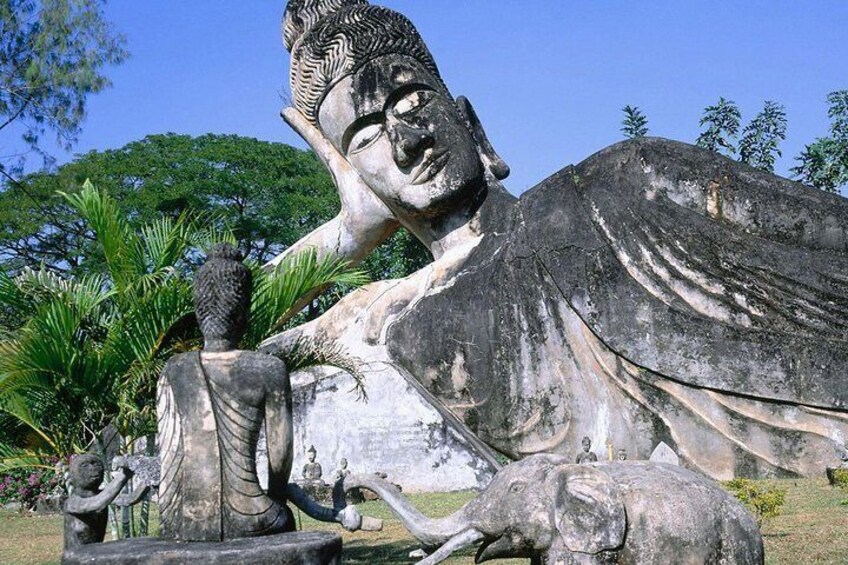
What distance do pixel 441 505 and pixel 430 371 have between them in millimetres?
1128

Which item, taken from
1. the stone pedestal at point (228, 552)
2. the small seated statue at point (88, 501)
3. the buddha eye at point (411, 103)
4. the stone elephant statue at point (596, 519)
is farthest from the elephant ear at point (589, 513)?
the buddha eye at point (411, 103)

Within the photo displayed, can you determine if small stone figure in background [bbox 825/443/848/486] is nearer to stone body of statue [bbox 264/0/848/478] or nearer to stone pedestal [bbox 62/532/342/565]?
stone body of statue [bbox 264/0/848/478]

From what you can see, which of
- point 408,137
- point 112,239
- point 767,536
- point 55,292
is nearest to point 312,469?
point 408,137

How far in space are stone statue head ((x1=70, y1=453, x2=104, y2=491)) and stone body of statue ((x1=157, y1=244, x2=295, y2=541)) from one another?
0.80 m

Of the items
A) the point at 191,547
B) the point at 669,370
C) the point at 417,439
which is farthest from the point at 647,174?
the point at 191,547

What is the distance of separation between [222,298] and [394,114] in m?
4.79

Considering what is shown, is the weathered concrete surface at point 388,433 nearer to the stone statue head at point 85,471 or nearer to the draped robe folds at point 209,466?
the stone statue head at point 85,471

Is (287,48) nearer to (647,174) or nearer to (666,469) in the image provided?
(647,174)

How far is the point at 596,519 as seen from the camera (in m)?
4.70

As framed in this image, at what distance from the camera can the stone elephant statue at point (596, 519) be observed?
4.70 metres

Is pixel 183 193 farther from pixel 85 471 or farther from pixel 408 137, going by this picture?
pixel 85 471

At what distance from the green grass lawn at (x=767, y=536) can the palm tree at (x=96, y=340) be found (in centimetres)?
199

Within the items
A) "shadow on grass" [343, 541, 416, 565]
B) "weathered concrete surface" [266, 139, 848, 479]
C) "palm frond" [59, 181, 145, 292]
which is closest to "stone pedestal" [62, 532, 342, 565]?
"palm frond" [59, 181, 145, 292]

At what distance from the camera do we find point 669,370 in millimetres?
8188
